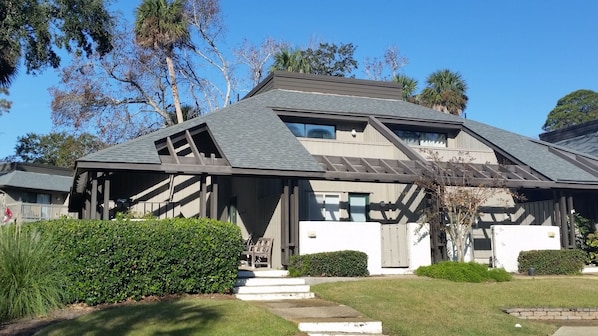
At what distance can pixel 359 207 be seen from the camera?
20016 mm

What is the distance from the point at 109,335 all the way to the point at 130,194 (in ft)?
37.9

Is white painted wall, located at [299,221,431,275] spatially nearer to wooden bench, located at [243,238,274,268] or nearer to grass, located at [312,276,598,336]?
wooden bench, located at [243,238,274,268]

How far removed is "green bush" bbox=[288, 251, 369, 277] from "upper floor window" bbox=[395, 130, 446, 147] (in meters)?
9.12

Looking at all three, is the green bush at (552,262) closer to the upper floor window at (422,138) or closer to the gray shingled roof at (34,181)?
the upper floor window at (422,138)

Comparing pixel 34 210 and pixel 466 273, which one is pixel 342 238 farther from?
pixel 34 210

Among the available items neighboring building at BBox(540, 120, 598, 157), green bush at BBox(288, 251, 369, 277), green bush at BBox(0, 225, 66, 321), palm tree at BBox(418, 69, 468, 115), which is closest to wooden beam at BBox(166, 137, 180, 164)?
green bush at BBox(288, 251, 369, 277)

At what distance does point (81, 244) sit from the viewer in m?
10.5

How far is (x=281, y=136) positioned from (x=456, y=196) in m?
5.87

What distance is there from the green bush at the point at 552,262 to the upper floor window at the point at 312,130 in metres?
8.37

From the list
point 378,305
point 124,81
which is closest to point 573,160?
point 378,305

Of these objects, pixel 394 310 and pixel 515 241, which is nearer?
pixel 394 310

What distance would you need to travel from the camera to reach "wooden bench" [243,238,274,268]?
17.0 meters

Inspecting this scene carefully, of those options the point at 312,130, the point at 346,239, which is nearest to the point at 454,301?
the point at 346,239

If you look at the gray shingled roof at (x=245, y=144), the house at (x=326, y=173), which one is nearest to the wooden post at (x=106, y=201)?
the house at (x=326, y=173)
